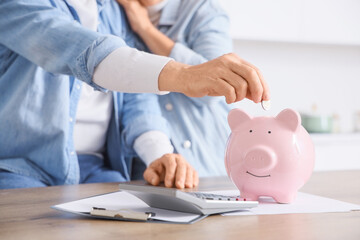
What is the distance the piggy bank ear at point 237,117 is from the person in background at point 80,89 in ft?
0.12

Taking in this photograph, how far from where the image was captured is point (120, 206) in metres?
0.73

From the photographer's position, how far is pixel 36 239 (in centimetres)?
54

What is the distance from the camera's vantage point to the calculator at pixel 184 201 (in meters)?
0.64

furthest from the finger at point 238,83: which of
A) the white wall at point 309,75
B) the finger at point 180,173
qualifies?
the white wall at point 309,75

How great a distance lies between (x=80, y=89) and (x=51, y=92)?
92 millimetres

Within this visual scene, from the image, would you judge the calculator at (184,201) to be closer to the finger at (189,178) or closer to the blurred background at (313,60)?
the finger at (189,178)

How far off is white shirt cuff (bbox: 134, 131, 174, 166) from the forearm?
267 millimetres

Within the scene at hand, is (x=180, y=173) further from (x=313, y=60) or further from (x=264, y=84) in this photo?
(x=313, y=60)

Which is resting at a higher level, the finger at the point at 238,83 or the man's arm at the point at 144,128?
the man's arm at the point at 144,128

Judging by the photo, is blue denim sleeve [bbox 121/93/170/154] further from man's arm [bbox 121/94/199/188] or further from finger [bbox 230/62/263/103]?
finger [bbox 230/62/263/103]

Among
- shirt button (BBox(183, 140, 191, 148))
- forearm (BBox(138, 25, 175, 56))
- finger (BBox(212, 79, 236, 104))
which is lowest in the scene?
finger (BBox(212, 79, 236, 104))

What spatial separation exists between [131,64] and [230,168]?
0.93 feet

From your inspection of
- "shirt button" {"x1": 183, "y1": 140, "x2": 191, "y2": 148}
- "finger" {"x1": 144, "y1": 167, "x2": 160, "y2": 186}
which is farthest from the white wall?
"finger" {"x1": 144, "y1": 167, "x2": 160, "y2": 186}

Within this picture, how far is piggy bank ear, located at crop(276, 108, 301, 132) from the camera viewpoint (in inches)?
30.2
